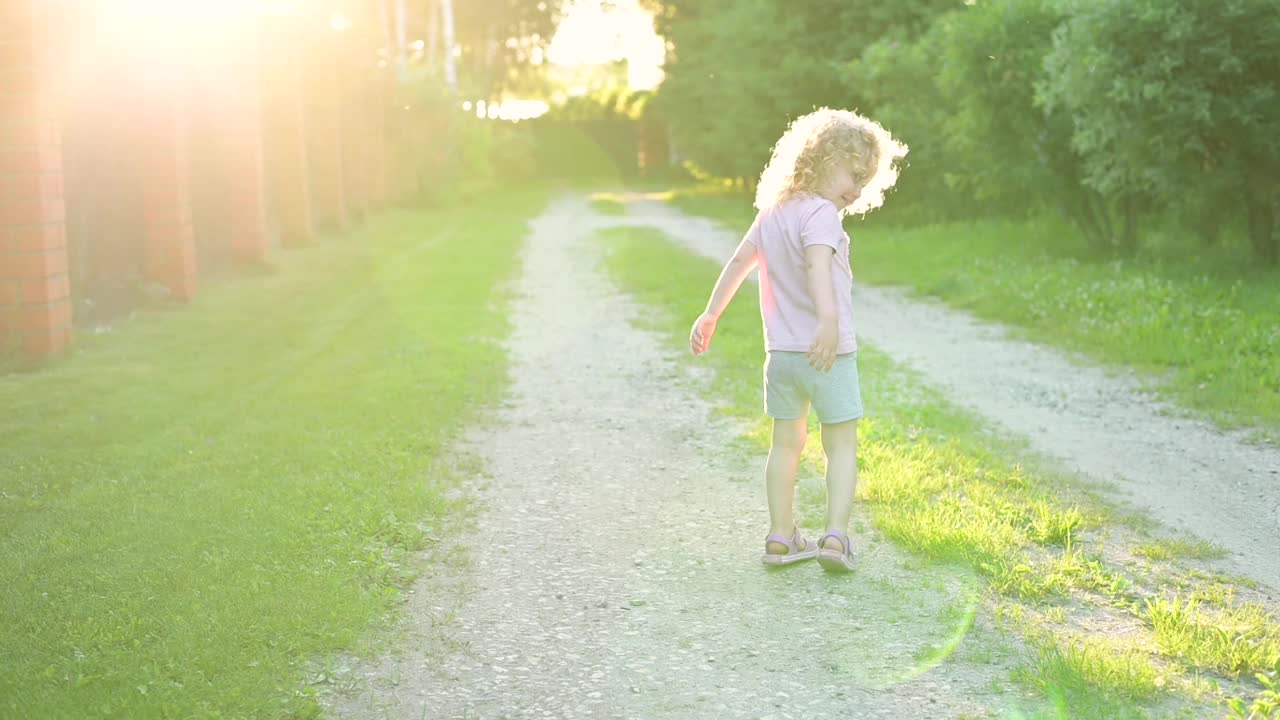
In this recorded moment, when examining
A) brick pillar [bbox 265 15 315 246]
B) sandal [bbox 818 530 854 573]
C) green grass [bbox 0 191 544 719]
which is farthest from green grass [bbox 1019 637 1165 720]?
brick pillar [bbox 265 15 315 246]

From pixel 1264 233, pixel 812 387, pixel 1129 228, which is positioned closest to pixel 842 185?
pixel 812 387

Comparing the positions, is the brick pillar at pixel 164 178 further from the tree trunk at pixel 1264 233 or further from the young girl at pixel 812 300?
the tree trunk at pixel 1264 233

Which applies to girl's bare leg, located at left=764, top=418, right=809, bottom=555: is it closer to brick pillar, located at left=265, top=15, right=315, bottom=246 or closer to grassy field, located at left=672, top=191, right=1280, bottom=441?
grassy field, located at left=672, top=191, right=1280, bottom=441

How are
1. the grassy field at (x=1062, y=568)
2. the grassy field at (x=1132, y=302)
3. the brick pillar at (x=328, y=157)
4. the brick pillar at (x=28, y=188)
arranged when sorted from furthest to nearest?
the brick pillar at (x=328, y=157)
the brick pillar at (x=28, y=188)
the grassy field at (x=1132, y=302)
the grassy field at (x=1062, y=568)

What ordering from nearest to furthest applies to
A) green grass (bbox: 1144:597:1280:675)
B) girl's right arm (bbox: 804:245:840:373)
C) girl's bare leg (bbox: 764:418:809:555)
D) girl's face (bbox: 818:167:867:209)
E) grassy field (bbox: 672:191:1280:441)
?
green grass (bbox: 1144:597:1280:675), girl's right arm (bbox: 804:245:840:373), girl's face (bbox: 818:167:867:209), girl's bare leg (bbox: 764:418:809:555), grassy field (bbox: 672:191:1280:441)

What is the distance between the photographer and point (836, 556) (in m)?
4.75

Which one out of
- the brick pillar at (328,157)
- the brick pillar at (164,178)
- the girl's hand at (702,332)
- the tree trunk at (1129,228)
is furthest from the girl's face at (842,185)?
the brick pillar at (328,157)

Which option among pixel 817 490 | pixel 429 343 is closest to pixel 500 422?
pixel 817 490

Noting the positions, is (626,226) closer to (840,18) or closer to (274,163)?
(840,18)

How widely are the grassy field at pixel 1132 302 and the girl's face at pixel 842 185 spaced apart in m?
3.55

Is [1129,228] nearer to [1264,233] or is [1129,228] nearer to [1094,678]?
[1264,233]

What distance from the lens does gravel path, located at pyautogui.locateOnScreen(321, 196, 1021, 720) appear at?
12.3ft

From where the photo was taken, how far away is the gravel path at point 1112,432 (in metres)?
5.58

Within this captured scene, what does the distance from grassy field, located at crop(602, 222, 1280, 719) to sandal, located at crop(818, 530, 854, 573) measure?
0.35 meters
